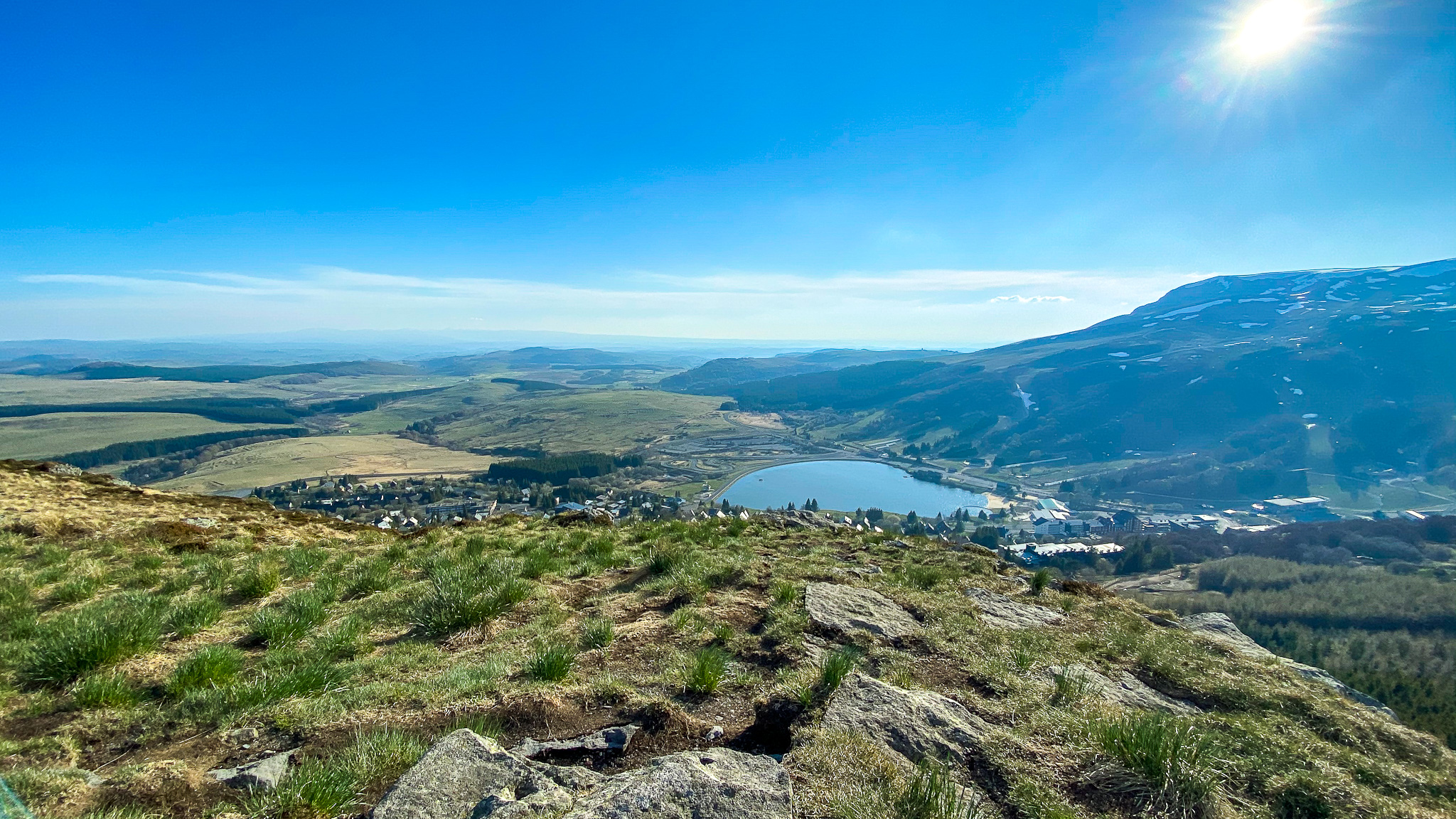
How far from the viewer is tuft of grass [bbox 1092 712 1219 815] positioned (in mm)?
4062

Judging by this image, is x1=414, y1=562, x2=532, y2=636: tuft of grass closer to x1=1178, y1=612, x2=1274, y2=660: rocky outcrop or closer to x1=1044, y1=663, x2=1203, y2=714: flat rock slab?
x1=1044, y1=663, x2=1203, y2=714: flat rock slab

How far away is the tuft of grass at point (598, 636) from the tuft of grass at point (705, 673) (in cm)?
138

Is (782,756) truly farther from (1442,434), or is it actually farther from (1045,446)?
(1442,434)

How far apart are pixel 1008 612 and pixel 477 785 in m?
10.0

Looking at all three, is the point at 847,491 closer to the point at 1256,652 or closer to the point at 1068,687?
the point at 1256,652

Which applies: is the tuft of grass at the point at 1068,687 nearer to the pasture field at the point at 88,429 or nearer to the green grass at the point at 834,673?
Result: the green grass at the point at 834,673

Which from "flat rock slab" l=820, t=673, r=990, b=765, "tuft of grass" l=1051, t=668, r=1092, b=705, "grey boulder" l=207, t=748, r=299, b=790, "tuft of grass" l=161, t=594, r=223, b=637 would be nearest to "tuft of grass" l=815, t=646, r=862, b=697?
"flat rock slab" l=820, t=673, r=990, b=765

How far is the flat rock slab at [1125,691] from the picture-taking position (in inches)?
267

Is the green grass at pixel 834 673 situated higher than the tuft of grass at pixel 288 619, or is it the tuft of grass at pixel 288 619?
the green grass at pixel 834 673

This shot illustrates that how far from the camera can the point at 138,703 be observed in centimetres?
553

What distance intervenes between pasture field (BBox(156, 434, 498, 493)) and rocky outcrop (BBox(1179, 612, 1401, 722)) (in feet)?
380

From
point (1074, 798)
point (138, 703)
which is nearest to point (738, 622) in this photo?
point (1074, 798)


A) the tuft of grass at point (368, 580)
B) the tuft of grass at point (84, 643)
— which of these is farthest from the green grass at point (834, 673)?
the tuft of grass at point (368, 580)

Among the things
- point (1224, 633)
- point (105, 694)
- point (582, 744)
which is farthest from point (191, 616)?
point (1224, 633)
